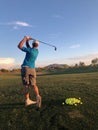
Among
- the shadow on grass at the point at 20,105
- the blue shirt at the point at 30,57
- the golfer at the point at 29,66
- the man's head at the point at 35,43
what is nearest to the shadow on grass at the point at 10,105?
the shadow on grass at the point at 20,105

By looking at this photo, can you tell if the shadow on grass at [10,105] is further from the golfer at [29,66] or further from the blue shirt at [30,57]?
the blue shirt at [30,57]

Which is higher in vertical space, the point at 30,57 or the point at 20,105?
the point at 30,57

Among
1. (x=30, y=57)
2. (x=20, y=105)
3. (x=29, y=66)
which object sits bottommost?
(x=20, y=105)

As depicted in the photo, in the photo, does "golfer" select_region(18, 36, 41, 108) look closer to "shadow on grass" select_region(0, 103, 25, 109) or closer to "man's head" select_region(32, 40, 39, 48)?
"man's head" select_region(32, 40, 39, 48)

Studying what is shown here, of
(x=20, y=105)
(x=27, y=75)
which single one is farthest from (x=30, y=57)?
(x=20, y=105)

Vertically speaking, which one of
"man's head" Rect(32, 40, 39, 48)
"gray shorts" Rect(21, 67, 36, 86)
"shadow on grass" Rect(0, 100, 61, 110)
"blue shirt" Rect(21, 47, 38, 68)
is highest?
"man's head" Rect(32, 40, 39, 48)

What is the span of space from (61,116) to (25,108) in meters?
1.67

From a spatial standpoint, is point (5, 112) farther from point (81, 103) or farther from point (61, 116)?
point (81, 103)

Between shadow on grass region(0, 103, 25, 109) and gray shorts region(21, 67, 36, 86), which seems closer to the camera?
gray shorts region(21, 67, 36, 86)

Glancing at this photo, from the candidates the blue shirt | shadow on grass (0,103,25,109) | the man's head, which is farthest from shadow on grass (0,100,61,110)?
the man's head

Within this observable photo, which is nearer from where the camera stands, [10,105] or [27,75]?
[27,75]

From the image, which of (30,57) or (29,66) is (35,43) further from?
(29,66)

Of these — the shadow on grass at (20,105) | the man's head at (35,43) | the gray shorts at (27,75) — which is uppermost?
the man's head at (35,43)

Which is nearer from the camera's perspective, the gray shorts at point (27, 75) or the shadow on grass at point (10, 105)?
the gray shorts at point (27, 75)
